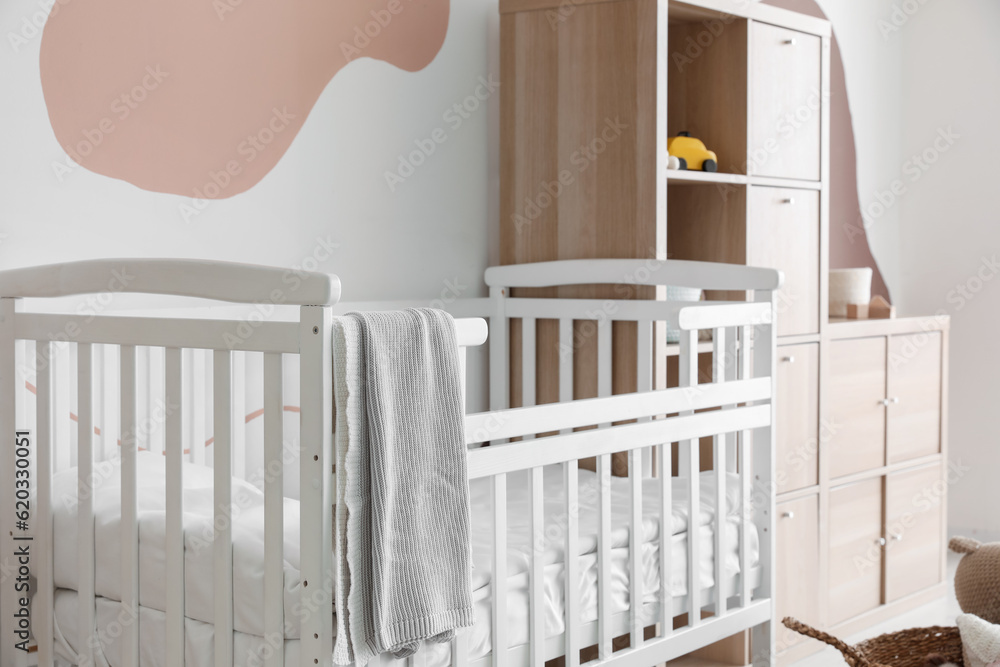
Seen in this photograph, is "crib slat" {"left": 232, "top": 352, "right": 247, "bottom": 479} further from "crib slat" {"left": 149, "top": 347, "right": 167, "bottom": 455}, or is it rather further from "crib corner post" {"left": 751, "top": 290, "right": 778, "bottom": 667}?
"crib corner post" {"left": 751, "top": 290, "right": 778, "bottom": 667}

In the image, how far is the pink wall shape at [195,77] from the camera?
1.73 meters

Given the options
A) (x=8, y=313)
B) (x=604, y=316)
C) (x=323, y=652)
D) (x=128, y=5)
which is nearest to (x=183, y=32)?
(x=128, y=5)

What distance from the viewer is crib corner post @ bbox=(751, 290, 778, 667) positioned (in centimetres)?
198

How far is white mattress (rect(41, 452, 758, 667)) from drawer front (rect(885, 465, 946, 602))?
1217 mm

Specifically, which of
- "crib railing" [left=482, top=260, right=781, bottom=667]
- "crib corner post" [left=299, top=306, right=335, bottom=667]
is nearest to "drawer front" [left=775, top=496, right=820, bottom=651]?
"crib railing" [left=482, top=260, right=781, bottom=667]

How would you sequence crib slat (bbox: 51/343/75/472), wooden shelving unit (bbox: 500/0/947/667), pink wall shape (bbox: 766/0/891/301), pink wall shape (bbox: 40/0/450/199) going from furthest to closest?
pink wall shape (bbox: 766/0/891/301) < wooden shelving unit (bbox: 500/0/947/667) < pink wall shape (bbox: 40/0/450/199) < crib slat (bbox: 51/343/75/472)

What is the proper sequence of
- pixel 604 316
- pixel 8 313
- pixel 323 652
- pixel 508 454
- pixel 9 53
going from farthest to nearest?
pixel 604 316, pixel 9 53, pixel 8 313, pixel 508 454, pixel 323 652

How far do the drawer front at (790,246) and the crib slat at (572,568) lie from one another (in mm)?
1071

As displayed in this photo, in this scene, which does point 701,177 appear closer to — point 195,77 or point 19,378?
point 195,77

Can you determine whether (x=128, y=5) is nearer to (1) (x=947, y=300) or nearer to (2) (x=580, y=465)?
(2) (x=580, y=465)

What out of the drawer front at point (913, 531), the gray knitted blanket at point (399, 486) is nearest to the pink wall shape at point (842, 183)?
the drawer front at point (913, 531)

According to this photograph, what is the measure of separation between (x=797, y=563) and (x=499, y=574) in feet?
4.37

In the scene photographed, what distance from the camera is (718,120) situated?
96.6 inches

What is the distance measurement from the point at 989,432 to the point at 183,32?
117 inches
